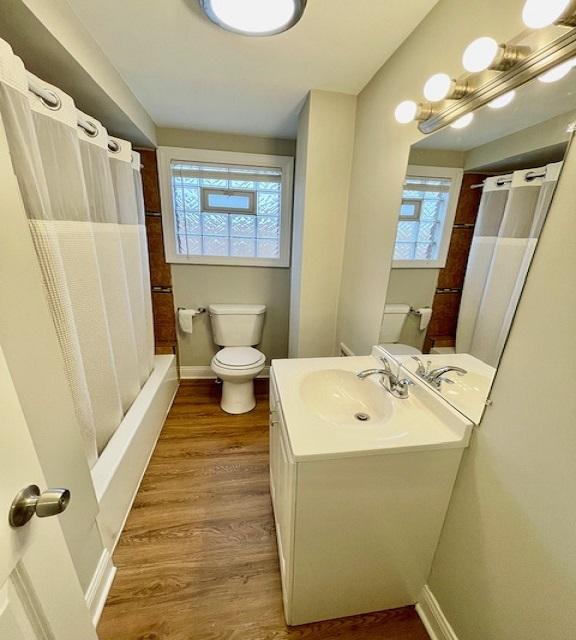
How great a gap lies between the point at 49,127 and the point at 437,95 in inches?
54.5

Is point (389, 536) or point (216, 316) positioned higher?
point (216, 316)

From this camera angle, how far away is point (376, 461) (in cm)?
85

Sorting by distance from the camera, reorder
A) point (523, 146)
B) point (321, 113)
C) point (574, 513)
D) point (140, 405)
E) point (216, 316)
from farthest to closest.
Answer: point (216, 316) → point (140, 405) → point (321, 113) → point (523, 146) → point (574, 513)

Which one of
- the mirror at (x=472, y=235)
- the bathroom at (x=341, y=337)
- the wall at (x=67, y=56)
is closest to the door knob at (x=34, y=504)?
the bathroom at (x=341, y=337)

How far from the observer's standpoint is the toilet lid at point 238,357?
2.13 meters

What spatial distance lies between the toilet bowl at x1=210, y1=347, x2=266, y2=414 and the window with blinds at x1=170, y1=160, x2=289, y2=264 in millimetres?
820

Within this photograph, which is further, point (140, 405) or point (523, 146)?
point (140, 405)

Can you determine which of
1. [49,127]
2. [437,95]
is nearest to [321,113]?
[437,95]

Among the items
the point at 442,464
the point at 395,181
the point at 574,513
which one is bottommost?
the point at 442,464

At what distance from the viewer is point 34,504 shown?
19.0 inches

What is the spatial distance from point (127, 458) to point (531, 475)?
1640 mm

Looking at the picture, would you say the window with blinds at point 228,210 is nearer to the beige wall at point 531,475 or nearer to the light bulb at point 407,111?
the light bulb at point 407,111

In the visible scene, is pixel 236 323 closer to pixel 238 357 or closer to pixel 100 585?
pixel 238 357

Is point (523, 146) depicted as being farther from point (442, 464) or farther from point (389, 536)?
point (389, 536)
